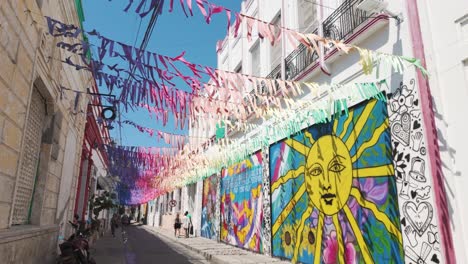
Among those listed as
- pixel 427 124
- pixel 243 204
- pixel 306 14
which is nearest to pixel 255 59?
pixel 306 14

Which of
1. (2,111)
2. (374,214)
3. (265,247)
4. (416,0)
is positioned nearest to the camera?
(2,111)

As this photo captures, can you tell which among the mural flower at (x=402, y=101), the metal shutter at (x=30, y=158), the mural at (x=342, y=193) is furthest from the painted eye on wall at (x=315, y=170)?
the metal shutter at (x=30, y=158)

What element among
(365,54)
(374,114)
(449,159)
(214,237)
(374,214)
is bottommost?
(214,237)

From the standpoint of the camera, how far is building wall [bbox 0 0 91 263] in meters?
4.27

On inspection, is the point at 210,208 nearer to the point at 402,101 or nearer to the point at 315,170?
the point at 315,170

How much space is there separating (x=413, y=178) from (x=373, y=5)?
11.2 ft

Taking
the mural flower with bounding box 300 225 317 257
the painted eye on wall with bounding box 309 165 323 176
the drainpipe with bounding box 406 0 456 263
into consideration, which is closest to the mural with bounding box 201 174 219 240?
the mural flower with bounding box 300 225 317 257

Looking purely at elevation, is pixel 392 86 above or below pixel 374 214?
above

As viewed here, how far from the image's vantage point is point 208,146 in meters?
18.0

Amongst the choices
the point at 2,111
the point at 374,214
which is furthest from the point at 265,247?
the point at 2,111

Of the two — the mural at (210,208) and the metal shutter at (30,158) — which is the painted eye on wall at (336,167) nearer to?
the metal shutter at (30,158)

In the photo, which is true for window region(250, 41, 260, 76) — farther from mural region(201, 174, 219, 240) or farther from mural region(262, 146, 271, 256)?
mural region(201, 174, 219, 240)

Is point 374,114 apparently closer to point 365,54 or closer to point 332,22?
point 365,54

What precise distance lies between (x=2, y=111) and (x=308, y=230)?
7264mm
